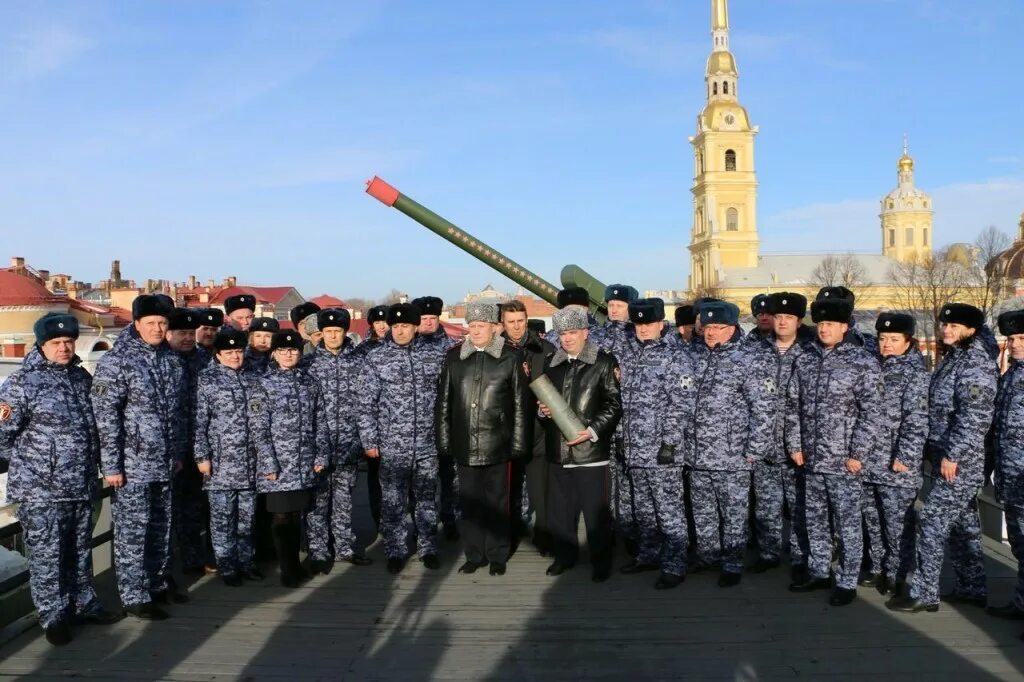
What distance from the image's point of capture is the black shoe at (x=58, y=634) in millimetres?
4527

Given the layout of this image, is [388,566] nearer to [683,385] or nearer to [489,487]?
[489,487]

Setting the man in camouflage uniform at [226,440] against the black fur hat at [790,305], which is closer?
the man in camouflage uniform at [226,440]

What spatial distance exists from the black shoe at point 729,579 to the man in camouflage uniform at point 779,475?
0.34 meters

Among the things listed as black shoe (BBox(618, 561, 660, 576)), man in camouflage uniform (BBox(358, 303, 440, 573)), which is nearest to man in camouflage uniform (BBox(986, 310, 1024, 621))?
black shoe (BBox(618, 561, 660, 576))

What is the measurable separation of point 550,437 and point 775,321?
1.83 metres

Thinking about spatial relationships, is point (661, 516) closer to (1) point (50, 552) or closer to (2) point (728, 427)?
(2) point (728, 427)

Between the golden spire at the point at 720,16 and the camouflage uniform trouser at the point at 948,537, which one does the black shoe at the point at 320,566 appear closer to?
the camouflage uniform trouser at the point at 948,537

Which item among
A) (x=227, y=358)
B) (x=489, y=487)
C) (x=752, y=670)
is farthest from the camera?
(x=489, y=487)

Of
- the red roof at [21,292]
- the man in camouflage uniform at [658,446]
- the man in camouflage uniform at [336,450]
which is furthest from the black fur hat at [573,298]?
the red roof at [21,292]

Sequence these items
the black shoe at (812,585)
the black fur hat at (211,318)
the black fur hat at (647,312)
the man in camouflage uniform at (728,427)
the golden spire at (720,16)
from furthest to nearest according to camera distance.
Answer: the golden spire at (720,16) → the black fur hat at (211,318) → the black fur hat at (647,312) → the man in camouflage uniform at (728,427) → the black shoe at (812,585)

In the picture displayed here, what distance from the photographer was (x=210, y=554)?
6035 millimetres

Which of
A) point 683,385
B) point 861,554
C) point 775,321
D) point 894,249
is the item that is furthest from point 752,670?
point 894,249

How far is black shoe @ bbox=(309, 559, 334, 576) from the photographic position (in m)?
5.93

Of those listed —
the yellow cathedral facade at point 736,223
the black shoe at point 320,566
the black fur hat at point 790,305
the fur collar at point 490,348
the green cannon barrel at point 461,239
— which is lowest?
the black shoe at point 320,566
